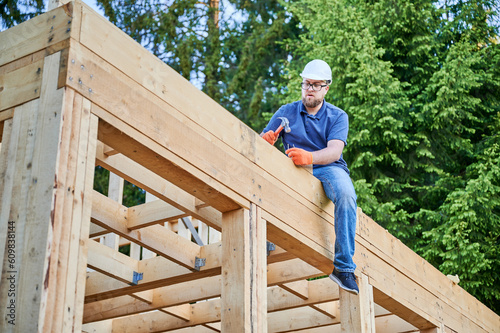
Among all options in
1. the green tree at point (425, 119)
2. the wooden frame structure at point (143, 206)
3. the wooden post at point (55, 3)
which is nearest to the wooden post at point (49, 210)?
the wooden frame structure at point (143, 206)

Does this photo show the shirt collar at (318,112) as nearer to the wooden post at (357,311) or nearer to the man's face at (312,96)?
the man's face at (312,96)

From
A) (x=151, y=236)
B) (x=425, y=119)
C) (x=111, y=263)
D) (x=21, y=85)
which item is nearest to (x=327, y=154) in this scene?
(x=151, y=236)

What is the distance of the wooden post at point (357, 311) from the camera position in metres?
5.24

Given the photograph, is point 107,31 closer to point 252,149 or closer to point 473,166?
point 252,149

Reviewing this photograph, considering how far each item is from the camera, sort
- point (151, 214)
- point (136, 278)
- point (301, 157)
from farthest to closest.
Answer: point (136, 278), point (151, 214), point (301, 157)

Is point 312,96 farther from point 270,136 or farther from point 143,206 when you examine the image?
point 143,206

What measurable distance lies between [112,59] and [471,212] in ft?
29.0

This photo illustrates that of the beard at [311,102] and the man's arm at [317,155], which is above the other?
the beard at [311,102]

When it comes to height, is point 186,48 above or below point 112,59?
above

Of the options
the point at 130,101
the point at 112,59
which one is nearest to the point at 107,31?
the point at 112,59

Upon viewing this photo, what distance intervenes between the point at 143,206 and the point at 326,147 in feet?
5.00

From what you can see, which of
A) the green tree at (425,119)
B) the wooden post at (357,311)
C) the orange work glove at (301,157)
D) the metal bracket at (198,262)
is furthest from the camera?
the green tree at (425,119)

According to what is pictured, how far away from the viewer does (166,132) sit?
3777 millimetres

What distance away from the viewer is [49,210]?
2.93 m
